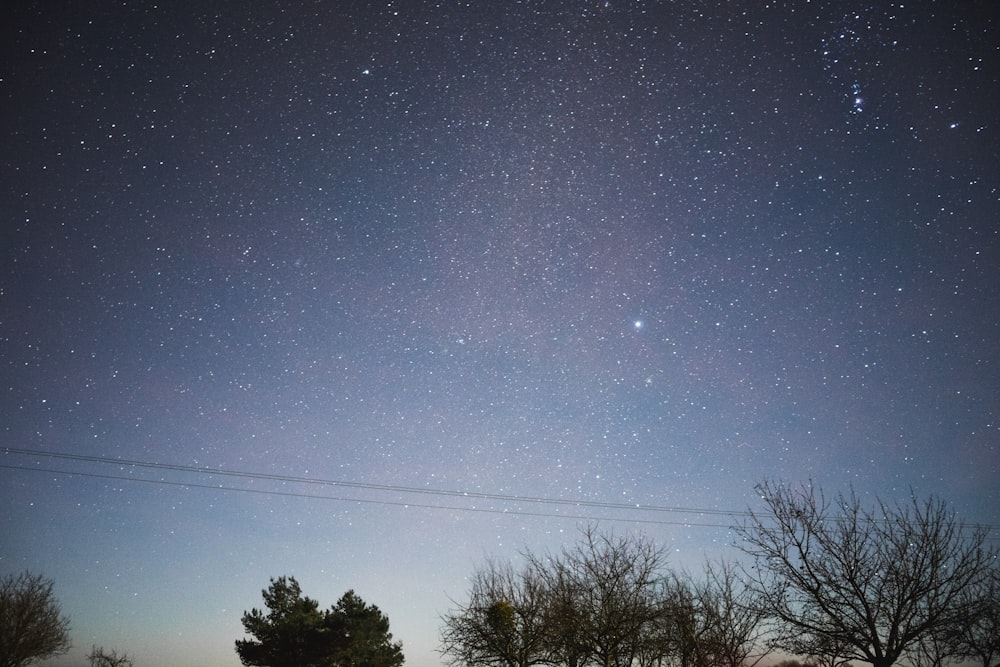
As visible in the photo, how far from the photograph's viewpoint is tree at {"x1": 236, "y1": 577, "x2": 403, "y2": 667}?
3039 centimetres

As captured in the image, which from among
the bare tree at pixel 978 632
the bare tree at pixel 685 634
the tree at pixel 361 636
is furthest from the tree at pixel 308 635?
the bare tree at pixel 978 632

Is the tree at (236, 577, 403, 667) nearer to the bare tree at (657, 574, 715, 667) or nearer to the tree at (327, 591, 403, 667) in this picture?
the tree at (327, 591, 403, 667)

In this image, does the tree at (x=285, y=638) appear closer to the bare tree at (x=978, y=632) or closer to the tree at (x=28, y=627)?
the tree at (x=28, y=627)

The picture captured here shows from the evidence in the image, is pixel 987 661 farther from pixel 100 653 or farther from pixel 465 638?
pixel 100 653

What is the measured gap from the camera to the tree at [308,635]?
30.4m

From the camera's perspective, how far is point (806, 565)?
10.6 meters

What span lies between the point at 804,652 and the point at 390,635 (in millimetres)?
31010

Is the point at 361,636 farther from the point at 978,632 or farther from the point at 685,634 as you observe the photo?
the point at 978,632

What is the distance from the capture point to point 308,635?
31125mm

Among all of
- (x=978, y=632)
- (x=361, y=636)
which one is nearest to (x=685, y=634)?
(x=978, y=632)

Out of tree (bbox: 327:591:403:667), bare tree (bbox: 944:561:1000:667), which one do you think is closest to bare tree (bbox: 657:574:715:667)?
bare tree (bbox: 944:561:1000:667)

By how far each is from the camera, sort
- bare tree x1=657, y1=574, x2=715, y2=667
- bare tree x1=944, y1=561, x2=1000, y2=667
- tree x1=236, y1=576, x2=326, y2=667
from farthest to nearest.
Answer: tree x1=236, y1=576, x2=326, y2=667 → bare tree x1=657, y1=574, x2=715, y2=667 → bare tree x1=944, y1=561, x2=1000, y2=667

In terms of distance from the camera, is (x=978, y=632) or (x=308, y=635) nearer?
(x=978, y=632)

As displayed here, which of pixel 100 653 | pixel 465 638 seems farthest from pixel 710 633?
pixel 100 653
